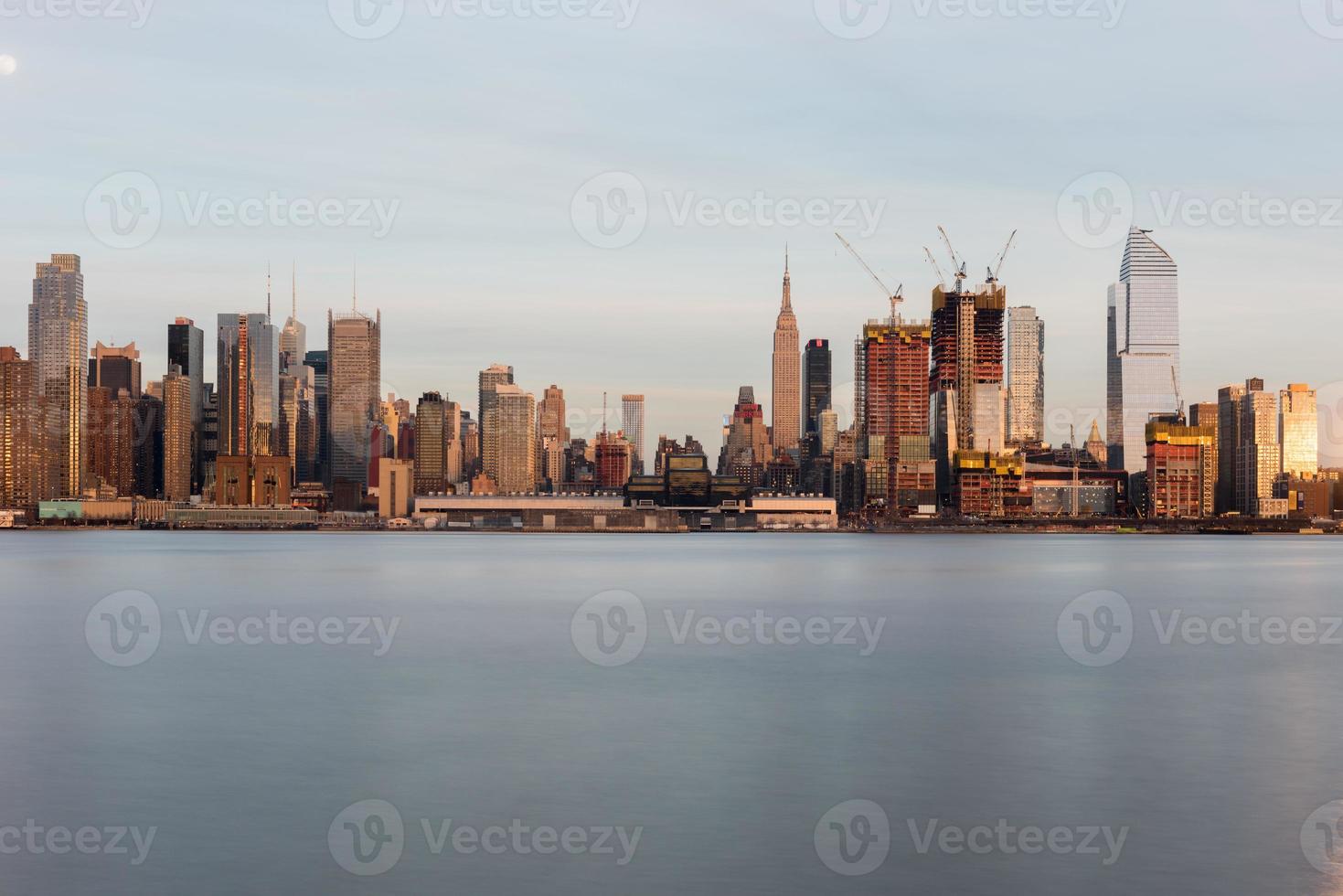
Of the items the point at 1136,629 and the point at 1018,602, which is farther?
the point at 1018,602

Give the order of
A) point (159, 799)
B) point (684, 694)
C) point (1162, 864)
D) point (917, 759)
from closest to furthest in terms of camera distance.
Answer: point (1162, 864) < point (159, 799) < point (917, 759) < point (684, 694)

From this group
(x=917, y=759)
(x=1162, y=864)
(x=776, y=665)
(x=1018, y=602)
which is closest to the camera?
(x=1162, y=864)

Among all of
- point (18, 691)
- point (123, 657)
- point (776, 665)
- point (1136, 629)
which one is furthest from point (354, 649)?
point (1136, 629)

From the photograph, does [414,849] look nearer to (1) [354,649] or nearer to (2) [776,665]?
(2) [776,665]

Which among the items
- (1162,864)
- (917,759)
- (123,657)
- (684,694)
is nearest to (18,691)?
(123,657)

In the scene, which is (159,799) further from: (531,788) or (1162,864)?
(1162,864)

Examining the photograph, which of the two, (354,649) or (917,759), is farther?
(354,649)
